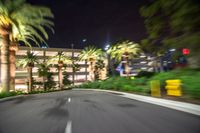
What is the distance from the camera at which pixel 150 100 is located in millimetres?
15641

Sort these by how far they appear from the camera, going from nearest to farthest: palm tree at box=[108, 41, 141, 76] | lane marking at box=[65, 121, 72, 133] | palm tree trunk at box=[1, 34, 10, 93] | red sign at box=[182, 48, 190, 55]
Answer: lane marking at box=[65, 121, 72, 133]
red sign at box=[182, 48, 190, 55]
palm tree trunk at box=[1, 34, 10, 93]
palm tree at box=[108, 41, 141, 76]

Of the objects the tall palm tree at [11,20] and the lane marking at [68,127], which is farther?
the tall palm tree at [11,20]

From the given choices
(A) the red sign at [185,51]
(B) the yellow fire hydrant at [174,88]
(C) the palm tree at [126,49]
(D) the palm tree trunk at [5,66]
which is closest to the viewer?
(B) the yellow fire hydrant at [174,88]

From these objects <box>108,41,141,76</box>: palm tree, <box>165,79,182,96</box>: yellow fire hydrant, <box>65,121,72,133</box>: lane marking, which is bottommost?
<box>65,121,72,133</box>: lane marking

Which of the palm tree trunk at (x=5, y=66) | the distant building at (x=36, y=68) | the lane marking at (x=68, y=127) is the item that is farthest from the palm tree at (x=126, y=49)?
the distant building at (x=36, y=68)

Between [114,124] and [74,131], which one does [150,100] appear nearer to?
[114,124]

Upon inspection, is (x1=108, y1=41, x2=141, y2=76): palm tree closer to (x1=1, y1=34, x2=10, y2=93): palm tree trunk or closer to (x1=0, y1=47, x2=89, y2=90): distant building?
(x1=1, y1=34, x2=10, y2=93): palm tree trunk

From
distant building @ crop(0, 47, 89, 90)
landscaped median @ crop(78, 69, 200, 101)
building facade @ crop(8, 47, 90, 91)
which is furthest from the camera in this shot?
distant building @ crop(0, 47, 89, 90)

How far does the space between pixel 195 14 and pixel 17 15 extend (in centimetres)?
1750

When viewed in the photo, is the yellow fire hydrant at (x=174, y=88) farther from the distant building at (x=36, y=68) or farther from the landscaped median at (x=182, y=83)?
the distant building at (x=36, y=68)

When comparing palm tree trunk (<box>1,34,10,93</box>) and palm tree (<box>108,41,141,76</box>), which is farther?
palm tree (<box>108,41,141,76</box>)

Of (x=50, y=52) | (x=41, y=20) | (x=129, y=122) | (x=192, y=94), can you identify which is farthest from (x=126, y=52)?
(x=50, y=52)

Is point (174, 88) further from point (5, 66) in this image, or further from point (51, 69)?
point (51, 69)

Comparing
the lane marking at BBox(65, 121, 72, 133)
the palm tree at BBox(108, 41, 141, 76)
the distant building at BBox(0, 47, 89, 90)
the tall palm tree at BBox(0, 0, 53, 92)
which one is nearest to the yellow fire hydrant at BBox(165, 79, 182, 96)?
the lane marking at BBox(65, 121, 72, 133)
